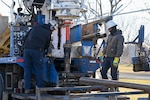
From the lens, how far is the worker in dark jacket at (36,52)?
31.5ft

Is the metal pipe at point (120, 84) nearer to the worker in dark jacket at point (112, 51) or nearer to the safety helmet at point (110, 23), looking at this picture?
the worker in dark jacket at point (112, 51)

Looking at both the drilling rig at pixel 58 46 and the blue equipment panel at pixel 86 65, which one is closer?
the drilling rig at pixel 58 46

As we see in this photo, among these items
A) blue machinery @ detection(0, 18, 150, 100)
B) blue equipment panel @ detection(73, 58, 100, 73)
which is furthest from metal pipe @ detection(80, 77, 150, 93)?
blue equipment panel @ detection(73, 58, 100, 73)

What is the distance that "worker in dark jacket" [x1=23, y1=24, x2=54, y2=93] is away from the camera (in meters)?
9.59

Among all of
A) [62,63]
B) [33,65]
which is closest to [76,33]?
[62,63]

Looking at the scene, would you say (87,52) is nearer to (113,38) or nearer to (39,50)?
(113,38)

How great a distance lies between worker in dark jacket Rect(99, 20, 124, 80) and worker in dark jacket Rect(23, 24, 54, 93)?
185 centimetres

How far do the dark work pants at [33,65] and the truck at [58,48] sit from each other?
15 cm

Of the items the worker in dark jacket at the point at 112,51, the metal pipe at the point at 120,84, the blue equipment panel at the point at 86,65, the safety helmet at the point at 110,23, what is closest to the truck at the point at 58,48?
the blue equipment panel at the point at 86,65

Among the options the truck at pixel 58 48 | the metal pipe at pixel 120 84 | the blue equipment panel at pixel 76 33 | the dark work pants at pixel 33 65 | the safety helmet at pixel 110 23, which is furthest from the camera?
the blue equipment panel at pixel 76 33

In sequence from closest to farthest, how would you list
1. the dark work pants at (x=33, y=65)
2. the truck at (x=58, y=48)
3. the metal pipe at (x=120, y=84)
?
the metal pipe at (x=120, y=84) < the dark work pants at (x=33, y=65) < the truck at (x=58, y=48)

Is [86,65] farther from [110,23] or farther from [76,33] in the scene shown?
[110,23]

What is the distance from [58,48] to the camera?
1029cm

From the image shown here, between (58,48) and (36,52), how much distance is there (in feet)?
2.76
